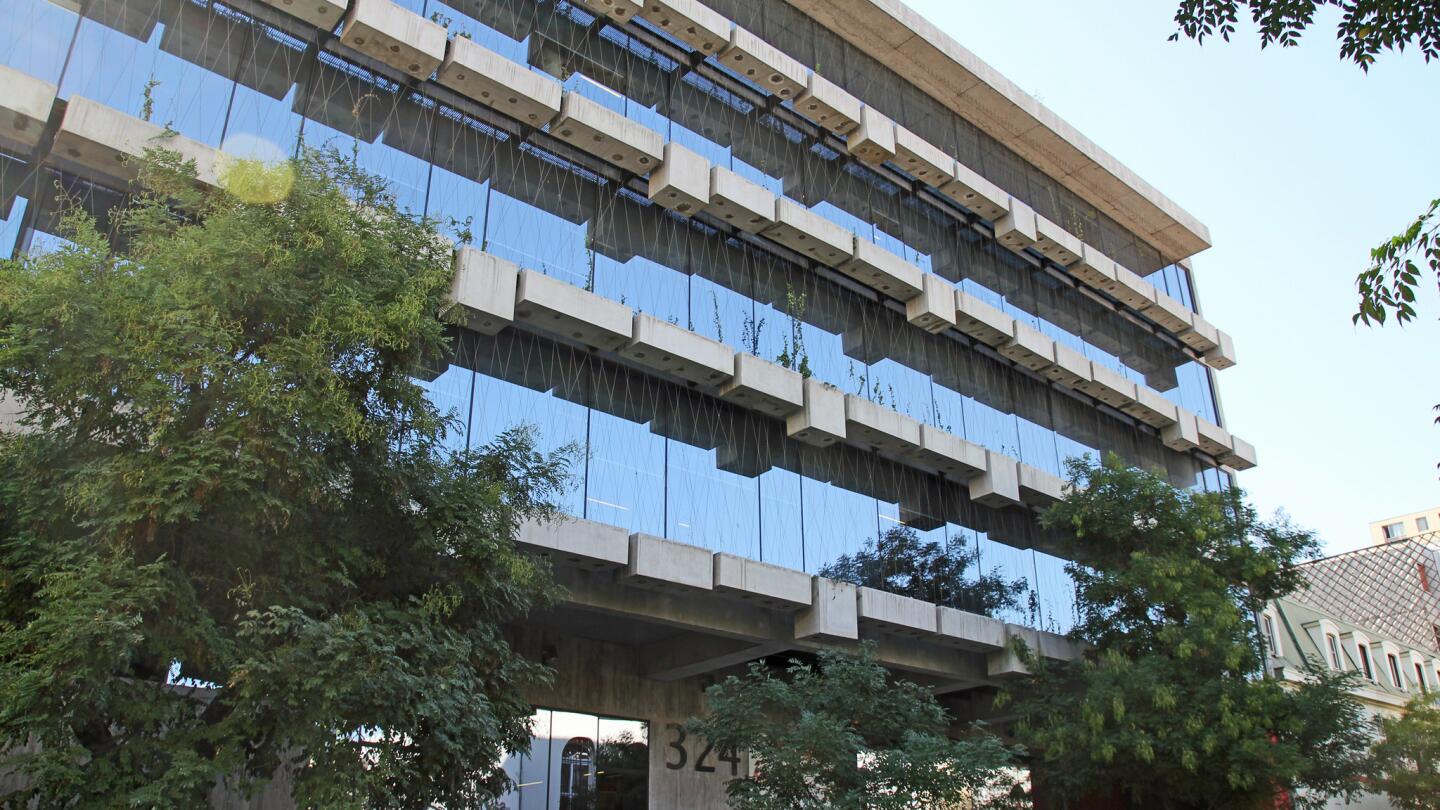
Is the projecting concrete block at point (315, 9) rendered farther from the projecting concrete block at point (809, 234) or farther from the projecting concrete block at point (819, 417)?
the projecting concrete block at point (819, 417)

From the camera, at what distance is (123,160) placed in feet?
55.3

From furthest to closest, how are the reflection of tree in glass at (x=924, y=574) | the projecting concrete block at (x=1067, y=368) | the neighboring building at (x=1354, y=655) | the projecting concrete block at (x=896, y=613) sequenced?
the neighboring building at (x=1354, y=655)
the projecting concrete block at (x=1067, y=368)
the reflection of tree in glass at (x=924, y=574)
the projecting concrete block at (x=896, y=613)

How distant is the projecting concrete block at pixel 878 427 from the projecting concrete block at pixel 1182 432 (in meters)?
13.3

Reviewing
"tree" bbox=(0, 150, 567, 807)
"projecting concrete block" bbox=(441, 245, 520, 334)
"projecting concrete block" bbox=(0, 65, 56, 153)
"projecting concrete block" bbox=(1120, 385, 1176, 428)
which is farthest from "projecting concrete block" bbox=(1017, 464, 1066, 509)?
"projecting concrete block" bbox=(0, 65, 56, 153)

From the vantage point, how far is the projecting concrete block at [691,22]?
80.5 ft

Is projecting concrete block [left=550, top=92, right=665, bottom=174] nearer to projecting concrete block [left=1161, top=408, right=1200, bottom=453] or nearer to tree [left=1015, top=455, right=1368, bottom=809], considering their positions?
tree [left=1015, top=455, right=1368, bottom=809]

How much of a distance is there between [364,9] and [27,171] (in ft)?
20.1

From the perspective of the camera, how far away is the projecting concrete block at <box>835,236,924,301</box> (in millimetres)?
26844

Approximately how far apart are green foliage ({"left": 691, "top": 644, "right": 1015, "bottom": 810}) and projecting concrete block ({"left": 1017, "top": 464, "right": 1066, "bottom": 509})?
10.3 meters

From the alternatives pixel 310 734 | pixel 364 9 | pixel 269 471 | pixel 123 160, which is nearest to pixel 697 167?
pixel 364 9

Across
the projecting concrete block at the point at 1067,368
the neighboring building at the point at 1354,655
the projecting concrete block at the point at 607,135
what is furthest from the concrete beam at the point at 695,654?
the neighboring building at the point at 1354,655

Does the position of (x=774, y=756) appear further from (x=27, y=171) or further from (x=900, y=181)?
(x=900, y=181)

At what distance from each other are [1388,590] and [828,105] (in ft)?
161

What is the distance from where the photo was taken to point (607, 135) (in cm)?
2267
